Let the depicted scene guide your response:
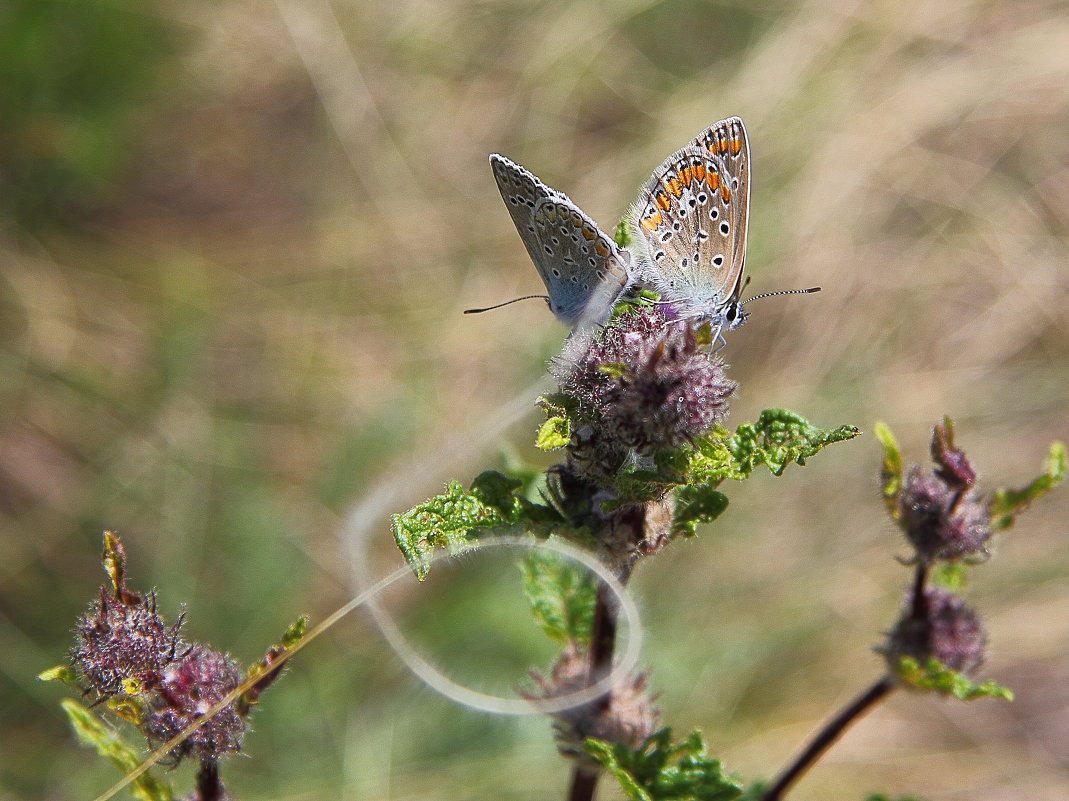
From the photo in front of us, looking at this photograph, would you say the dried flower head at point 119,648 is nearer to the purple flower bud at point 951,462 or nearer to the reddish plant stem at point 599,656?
the reddish plant stem at point 599,656

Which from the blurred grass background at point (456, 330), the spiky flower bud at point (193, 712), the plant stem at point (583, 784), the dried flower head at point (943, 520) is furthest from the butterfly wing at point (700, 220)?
the blurred grass background at point (456, 330)

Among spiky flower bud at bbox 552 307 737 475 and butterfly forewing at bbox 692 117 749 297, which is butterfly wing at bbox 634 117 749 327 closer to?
butterfly forewing at bbox 692 117 749 297

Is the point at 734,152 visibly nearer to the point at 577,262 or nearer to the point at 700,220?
the point at 700,220

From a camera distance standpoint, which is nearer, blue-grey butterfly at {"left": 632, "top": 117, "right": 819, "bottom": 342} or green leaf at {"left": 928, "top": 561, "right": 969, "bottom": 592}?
blue-grey butterfly at {"left": 632, "top": 117, "right": 819, "bottom": 342}

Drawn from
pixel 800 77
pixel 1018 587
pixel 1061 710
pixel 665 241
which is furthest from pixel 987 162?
pixel 665 241

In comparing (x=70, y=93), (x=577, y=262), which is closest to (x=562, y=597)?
(x=577, y=262)

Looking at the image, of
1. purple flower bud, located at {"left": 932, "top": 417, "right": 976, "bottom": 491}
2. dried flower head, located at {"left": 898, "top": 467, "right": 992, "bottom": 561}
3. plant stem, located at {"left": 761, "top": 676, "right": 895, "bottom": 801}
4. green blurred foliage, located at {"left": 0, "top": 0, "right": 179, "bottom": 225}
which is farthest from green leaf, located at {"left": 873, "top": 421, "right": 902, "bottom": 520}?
green blurred foliage, located at {"left": 0, "top": 0, "right": 179, "bottom": 225}

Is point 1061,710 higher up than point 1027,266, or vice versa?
point 1027,266

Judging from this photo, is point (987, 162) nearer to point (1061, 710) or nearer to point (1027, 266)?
point (1027, 266)
